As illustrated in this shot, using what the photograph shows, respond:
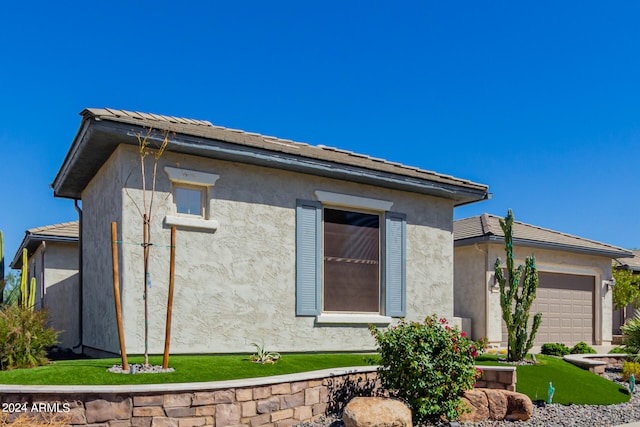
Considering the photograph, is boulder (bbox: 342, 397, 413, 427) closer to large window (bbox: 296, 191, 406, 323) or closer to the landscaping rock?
the landscaping rock

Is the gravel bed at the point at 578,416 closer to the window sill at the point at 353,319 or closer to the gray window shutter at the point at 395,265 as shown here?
the window sill at the point at 353,319

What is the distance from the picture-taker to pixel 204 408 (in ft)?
24.2

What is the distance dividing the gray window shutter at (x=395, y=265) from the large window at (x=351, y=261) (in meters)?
0.25

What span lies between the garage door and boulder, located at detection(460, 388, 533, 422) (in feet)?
29.6

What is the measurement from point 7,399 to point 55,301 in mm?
9878

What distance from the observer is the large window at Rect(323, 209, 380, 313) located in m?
12.8

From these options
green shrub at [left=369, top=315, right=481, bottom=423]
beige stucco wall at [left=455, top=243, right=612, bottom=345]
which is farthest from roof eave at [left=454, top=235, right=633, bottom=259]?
green shrub at [left=369, top=315, right=481, bottom=423]

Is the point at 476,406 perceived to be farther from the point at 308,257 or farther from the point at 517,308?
the point at 308,257

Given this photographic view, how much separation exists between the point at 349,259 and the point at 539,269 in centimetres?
916

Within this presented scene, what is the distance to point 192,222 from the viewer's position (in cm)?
1073

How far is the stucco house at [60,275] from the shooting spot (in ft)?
50.4

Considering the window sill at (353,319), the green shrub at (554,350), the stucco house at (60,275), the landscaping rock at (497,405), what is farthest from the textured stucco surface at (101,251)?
the green shrub at (554,350)

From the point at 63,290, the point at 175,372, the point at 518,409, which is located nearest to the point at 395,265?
the point at 518,409

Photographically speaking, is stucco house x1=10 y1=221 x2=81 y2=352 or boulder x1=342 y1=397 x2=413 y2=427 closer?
boulder x1=342 y1=397 x2=413 y2=427
